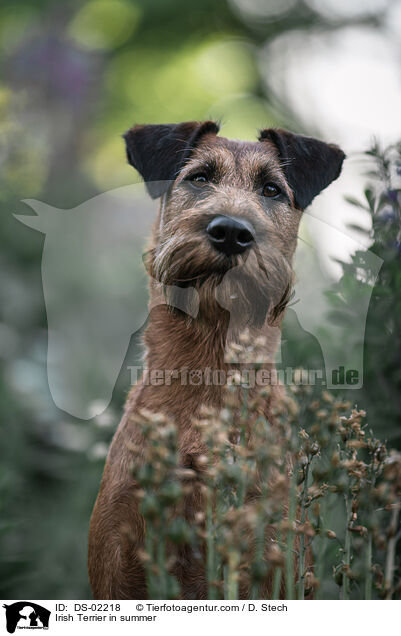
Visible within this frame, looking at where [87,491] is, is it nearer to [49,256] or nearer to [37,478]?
[37,478]

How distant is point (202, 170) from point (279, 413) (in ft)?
1.90

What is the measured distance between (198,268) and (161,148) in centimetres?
35

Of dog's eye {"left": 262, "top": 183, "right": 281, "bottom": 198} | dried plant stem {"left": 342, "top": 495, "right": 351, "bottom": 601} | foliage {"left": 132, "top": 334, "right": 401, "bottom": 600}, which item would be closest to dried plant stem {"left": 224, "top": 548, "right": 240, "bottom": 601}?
foliage {"left": 132, "top": 334, "right": 401, "bottom": 600}

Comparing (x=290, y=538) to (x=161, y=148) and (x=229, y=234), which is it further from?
(x=161, y=148)

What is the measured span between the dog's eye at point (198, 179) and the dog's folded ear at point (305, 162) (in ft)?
0.60

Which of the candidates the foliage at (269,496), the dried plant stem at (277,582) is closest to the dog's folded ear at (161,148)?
the foliage at (269,496)

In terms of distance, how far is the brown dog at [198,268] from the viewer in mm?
1287

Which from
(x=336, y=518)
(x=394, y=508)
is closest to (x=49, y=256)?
(x=336, y=518)

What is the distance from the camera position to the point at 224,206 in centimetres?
129

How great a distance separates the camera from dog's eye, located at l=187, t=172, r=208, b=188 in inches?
55.3

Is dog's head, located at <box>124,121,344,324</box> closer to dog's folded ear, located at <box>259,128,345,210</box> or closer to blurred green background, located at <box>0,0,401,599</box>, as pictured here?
dog's folded ear, located at <box>259,128,345,210</box>
